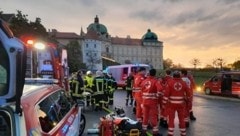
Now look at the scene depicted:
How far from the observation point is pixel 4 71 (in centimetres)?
378

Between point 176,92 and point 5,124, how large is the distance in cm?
733

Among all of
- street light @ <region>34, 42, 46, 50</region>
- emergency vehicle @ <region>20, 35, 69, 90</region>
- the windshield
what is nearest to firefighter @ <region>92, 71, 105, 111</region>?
emergency vehicle @ <region>20, 35, 69, 90</region>

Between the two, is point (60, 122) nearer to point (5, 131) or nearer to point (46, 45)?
point (5, 131)

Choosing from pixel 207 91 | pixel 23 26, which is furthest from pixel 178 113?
pixel 23 26

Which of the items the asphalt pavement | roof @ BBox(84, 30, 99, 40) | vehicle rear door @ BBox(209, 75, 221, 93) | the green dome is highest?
the green dome

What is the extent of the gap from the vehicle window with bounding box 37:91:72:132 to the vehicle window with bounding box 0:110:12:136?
85 cm

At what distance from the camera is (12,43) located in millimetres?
3693

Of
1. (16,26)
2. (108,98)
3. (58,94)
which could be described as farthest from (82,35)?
(58,94)

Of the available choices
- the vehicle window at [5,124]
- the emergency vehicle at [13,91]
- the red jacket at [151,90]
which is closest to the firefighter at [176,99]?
the red jacket at [151,90]

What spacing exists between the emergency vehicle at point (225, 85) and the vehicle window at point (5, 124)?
80.9 feet

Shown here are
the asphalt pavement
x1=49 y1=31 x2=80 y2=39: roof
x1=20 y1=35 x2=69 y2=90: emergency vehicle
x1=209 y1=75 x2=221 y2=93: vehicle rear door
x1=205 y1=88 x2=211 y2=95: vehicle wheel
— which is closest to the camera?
the asphalt pavement

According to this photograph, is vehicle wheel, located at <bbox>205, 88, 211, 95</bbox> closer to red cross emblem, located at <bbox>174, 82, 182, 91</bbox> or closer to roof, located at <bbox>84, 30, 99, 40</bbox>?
red cross emblem, located at <bbox>174, 82, 182, 91</bbox>

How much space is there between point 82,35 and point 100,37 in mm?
7526

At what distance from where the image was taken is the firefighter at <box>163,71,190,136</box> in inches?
417
